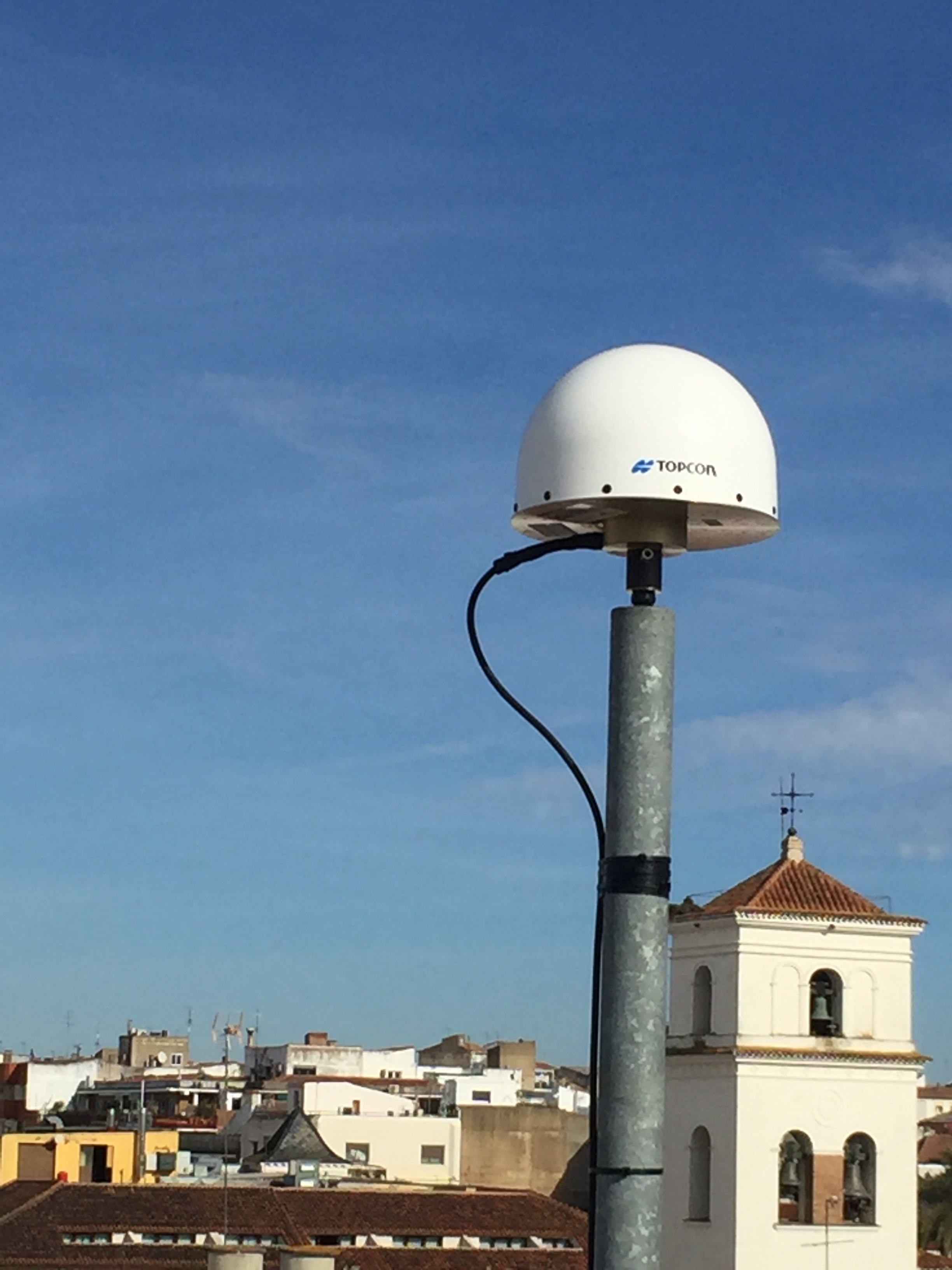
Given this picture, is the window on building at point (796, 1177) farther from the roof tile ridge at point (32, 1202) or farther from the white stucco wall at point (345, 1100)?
the white stucco wall at point (345, 1100)

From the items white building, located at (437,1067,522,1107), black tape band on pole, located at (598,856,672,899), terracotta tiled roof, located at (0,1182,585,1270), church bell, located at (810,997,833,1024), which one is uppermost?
white building, located at (437,1067,522,1107)

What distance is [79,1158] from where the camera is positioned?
53281 millimetres


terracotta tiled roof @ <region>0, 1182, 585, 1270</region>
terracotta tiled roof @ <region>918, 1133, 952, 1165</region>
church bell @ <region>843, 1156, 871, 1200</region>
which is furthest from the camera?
terracotta tiled roof @ <region>918, 1133, 952, 1165</region>

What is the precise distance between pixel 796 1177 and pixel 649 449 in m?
23.3

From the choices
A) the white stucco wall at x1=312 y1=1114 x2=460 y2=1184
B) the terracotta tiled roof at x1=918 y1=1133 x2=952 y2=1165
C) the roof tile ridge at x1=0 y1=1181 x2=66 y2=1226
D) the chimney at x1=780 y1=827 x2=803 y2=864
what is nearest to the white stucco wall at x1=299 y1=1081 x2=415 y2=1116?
the white stucco wall at x1=312 y1=1114 x2=460 y2=1184

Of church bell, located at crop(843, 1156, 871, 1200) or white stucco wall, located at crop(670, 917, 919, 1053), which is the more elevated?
white stucco wall, located at crop(670, 917, 919, 1053)

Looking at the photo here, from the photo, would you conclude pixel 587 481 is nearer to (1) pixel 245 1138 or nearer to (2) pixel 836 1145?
(2) pixel 836 1145

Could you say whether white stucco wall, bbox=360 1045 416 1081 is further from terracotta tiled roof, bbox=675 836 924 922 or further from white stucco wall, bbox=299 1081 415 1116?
terracotta tiled roof, bbox=675 836 924 922

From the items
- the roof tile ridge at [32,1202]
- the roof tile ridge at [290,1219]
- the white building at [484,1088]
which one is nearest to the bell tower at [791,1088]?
the roof tile ridge at [290,1219]

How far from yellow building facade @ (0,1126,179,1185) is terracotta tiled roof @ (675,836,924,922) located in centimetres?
2405

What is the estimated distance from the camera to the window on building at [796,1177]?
27844mm

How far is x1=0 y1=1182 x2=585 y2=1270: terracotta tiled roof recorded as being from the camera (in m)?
38.4

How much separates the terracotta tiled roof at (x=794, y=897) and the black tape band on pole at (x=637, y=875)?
2321 cm

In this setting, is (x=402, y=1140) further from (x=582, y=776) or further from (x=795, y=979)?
(x=582, y=776)
